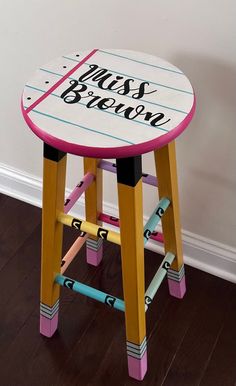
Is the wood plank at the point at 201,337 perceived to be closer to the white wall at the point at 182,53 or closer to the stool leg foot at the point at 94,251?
the white wall at the point at 182,53

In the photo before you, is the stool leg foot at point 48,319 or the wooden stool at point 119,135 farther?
the stool leg foot at point 48,319

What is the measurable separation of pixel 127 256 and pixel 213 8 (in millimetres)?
549

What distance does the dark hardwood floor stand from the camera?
1289 mm

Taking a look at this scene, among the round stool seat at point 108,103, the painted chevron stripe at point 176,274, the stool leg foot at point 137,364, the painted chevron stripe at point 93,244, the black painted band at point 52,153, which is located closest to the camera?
the round stool seat at point 108,103

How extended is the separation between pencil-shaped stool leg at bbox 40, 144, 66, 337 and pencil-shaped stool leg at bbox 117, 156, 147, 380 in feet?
0.51

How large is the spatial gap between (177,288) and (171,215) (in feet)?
0.96

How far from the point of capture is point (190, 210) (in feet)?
4.74

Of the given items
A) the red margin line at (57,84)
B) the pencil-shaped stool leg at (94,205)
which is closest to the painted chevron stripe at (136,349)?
the pencil-shaped stool leg at (94,205)

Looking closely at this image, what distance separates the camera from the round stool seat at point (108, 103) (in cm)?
91

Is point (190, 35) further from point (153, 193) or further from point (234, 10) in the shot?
point (153, 193)

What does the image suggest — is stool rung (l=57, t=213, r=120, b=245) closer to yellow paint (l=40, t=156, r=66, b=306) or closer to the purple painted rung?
yellow paint (l=40, t=156, r=66, b=306)

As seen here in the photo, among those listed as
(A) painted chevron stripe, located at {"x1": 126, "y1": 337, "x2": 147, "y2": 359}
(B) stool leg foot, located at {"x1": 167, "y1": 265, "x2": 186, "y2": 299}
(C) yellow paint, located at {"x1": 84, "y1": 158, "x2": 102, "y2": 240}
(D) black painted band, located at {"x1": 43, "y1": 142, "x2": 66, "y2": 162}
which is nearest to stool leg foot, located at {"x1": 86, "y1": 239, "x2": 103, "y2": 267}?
(C) yellow paint, located at {"x1": 84, "y1": 158, "x2": 102, "y2": 240}

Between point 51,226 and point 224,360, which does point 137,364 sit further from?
point 51,226

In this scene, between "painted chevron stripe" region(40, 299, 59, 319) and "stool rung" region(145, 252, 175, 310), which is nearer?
"stool rung" region(145, 252, 175, 310)
